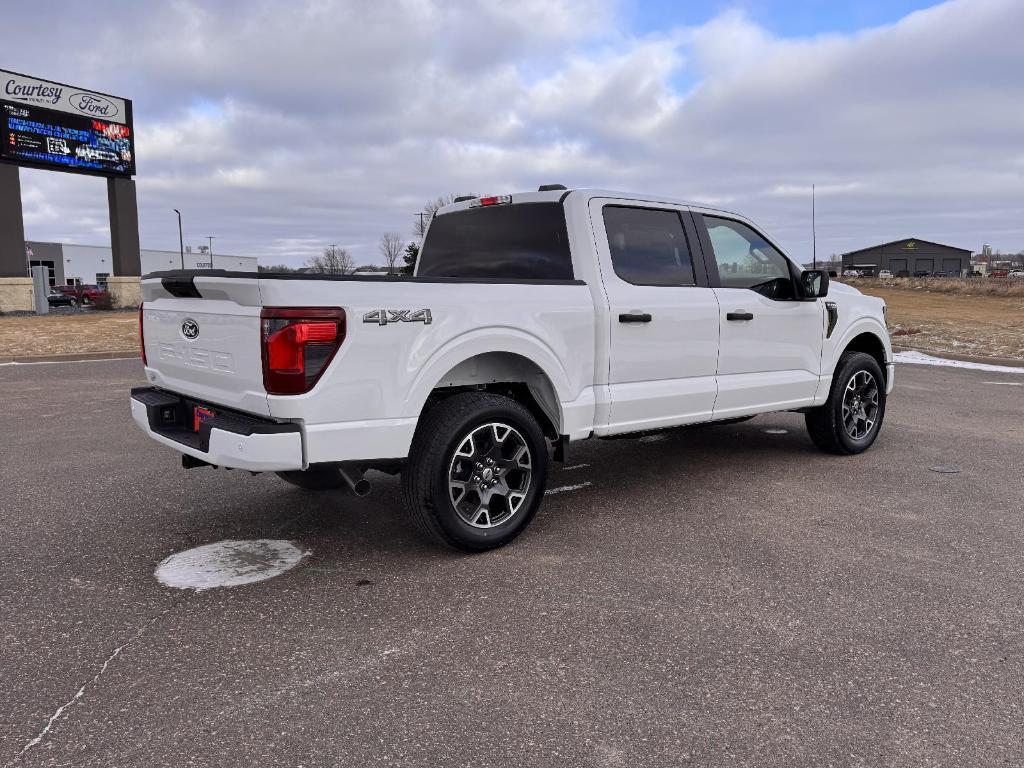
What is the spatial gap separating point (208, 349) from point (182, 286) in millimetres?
380

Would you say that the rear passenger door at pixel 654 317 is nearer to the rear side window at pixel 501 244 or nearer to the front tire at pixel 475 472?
the rear side window at pixel 501 244

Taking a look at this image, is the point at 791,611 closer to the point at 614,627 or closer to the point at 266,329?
the point at 614,627

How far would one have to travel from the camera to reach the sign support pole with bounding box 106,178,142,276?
31031 millimetres

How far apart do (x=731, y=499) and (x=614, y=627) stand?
217cm

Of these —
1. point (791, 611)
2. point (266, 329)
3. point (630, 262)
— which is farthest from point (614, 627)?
point (630, 262)

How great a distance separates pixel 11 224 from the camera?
1117 inches

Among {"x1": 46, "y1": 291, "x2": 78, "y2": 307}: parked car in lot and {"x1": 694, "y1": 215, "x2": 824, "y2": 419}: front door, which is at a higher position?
{"x1": 46, "y1": 291, "x2": 78, "y2": 307}: parked car in lot

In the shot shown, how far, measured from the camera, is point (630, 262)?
487 centimetres

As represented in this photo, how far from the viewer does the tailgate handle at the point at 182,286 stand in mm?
3877

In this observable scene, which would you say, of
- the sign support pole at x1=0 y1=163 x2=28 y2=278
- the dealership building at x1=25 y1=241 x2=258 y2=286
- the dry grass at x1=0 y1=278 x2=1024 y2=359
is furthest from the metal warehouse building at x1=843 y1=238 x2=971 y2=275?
the sign support pole at x1=0 y1=163 x2=28 y2=278

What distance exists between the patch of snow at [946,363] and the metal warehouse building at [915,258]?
97.0 meters

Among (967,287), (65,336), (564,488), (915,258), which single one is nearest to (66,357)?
(65,336)

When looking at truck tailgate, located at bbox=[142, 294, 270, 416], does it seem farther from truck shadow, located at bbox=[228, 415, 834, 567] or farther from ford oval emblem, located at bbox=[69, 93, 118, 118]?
ford oval emblem, located at bbox=[69, 93, 118, 118]

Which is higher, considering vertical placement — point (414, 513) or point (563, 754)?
point (414, 513)
